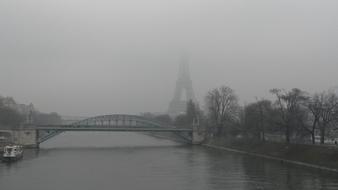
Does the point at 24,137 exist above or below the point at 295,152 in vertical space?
above

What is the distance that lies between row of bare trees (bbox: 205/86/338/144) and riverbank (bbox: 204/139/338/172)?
172 centimetres

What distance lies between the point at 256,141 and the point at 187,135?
73.9ft

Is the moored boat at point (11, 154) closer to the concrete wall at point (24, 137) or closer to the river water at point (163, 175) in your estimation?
the river water at point (163, 175)

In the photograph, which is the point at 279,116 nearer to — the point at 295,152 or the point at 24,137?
the point at 295,152

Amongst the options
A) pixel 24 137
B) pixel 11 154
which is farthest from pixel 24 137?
pixel 11 154

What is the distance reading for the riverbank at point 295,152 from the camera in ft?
111

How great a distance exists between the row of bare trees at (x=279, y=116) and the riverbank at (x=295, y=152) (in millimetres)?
1723

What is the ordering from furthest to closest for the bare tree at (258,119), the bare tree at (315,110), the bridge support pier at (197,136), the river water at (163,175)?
the bridge support pier at (197,136), the bare tree at (258,119), the bare tree at (315,110), the river water at (163,175)

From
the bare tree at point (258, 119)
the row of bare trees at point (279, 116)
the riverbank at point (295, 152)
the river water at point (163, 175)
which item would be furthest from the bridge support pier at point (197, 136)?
the river water at point (163, 175)

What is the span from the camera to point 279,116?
49.3m

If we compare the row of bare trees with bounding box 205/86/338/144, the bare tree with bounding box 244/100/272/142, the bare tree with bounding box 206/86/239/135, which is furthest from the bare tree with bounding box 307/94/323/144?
the bare tree with bounding box 206/86/239/135

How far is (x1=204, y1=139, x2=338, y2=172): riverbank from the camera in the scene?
111 feet

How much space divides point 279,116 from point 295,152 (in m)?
10.2

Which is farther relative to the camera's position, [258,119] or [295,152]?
[258,119]
